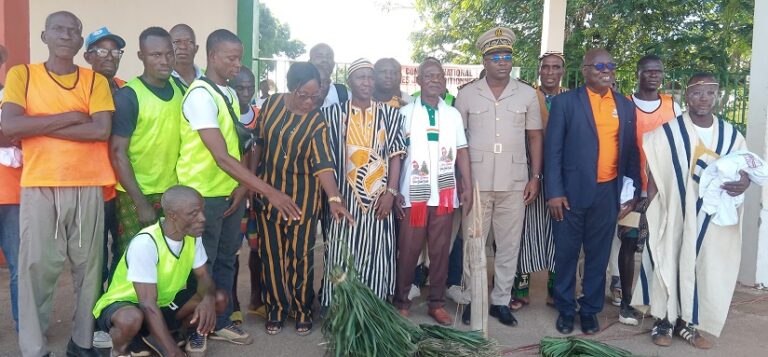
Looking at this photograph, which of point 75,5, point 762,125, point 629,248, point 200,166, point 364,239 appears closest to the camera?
point 200,166

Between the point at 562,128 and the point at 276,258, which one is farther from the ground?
the point at 562,128

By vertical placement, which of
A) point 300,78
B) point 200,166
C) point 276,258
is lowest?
point 276,258

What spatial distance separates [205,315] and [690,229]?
2973 millimetres

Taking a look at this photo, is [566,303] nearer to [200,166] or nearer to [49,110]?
[200,166]

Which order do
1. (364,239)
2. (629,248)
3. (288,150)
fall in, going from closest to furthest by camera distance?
(288,150)
(364,239)
(629,248)

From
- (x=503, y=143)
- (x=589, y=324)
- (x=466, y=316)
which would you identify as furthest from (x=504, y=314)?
(x=503, y=143)

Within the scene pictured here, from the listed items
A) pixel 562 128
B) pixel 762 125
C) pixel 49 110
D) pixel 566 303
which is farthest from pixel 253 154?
pixel 762 125

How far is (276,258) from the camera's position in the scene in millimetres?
4090

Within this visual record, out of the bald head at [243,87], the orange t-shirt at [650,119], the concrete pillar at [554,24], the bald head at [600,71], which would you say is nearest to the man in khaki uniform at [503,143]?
the bald head at [600,71]

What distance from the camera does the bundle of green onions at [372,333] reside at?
322cm

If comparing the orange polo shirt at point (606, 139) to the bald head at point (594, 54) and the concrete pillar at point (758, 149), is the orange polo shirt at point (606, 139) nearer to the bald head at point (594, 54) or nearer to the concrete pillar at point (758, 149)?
the bald head at point (594, 54)

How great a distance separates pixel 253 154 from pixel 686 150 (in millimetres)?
2705

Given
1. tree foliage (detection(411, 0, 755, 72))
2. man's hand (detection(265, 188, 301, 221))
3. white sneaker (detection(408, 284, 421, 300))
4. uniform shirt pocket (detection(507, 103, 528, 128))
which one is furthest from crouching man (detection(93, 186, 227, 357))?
tree foliage (detection(411, 0, 755, 72))

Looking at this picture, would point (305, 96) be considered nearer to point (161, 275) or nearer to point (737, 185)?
point (161, 275)
